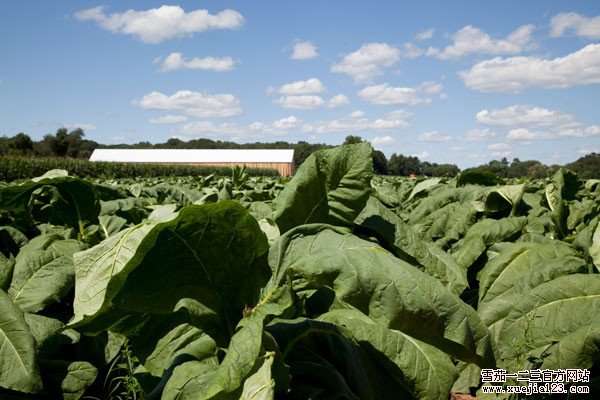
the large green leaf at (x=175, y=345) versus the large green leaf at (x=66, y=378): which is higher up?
the large green leaf at (x=175, y=345)

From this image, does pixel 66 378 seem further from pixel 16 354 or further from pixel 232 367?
pixel 232 367

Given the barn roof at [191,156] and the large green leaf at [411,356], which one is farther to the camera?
the barn roof at [191,156]

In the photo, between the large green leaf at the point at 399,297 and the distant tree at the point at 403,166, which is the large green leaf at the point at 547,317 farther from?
the distant tree at the point at 403,166

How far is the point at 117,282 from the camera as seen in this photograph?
133 cm

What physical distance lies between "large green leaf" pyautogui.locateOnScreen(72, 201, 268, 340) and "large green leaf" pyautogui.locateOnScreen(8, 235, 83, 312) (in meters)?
0.65

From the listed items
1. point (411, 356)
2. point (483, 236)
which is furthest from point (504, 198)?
point (411, 356)

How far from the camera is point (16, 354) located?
5.54ft

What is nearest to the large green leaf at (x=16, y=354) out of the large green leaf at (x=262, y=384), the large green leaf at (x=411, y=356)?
the large green leaf at (x=262, y=384)

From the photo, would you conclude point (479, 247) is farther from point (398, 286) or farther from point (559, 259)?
point (398, 286)

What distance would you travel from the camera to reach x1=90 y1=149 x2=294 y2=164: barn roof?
80.4 metres

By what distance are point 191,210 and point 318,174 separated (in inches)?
23.2

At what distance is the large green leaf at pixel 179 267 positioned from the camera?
140 cm

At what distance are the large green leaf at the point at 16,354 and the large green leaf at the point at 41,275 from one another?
301 mm

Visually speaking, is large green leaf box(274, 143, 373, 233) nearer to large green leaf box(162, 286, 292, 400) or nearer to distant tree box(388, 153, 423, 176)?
large green leaf box(162, 286, 292, 400)
